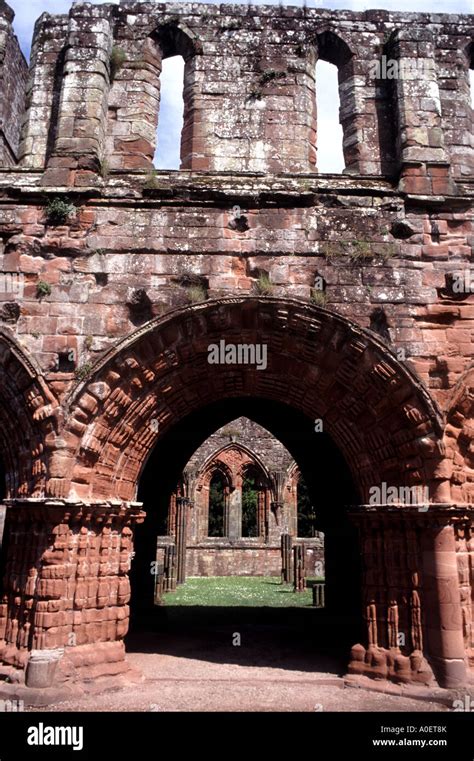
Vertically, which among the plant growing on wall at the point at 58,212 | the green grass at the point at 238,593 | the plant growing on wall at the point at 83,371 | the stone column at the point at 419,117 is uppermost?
the stone column at the point at 419,117

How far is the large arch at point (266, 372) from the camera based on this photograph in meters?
6.70

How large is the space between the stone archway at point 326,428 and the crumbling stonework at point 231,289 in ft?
0.08

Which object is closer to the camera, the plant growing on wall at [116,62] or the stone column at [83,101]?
the stone column at [83,101]

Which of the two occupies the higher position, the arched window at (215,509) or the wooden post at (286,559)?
the arched window at (215,509)

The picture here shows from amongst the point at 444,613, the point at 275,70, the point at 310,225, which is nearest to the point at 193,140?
the point at 275,70

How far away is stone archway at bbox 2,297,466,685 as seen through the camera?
6.32 metres

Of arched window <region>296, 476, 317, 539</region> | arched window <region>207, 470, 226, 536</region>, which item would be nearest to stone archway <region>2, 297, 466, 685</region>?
arched window <region>207, 470, 226, 536</region>

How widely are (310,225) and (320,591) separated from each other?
1003cm

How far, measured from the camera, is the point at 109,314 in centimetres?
700

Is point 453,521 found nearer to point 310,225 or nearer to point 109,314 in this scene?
point 310,225

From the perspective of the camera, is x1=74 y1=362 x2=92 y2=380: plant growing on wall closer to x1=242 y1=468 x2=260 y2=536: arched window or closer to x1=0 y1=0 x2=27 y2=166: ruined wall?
x1=0 y1=0 x2=27 y2=166: ruined wall

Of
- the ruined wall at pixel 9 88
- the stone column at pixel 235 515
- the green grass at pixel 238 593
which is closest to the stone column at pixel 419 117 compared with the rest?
the ruined wall at pixel 9 88

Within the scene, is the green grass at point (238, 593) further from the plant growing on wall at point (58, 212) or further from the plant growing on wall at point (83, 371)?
the plant growing on wall at point (58, 212)

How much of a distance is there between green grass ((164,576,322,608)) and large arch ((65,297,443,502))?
26.2ft
